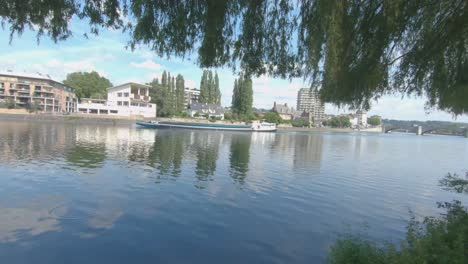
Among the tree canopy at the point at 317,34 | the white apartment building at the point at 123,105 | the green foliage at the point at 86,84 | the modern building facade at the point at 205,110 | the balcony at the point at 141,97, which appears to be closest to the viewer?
the tree canopy at the point at 317,34

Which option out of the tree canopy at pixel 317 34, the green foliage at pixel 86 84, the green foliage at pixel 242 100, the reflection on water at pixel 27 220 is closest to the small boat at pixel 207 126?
the green foliage at pixel 242 100

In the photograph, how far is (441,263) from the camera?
475 centimetres

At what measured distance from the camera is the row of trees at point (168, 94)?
105m

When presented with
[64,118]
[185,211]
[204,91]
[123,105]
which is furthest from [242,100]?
[185,211]

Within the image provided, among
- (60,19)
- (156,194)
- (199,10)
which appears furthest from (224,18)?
(156,194)

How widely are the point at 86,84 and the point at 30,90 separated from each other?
2605 centimetres

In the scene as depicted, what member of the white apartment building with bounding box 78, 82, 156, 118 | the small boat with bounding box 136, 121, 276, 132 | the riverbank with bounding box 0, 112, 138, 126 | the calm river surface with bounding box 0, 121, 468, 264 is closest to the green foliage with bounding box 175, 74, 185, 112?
the white apartment building with bounding box 78, 82, 156, 118

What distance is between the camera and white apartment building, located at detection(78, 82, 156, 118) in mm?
100250

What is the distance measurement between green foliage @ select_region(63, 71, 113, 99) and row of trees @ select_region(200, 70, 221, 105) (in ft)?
126

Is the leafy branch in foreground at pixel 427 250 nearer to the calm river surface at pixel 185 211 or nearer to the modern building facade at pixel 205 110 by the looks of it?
the calm river surface at pixel 185 211

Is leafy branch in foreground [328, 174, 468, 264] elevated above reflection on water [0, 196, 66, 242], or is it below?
above

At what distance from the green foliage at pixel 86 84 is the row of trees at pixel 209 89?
3850 cm

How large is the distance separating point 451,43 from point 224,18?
5.00 metres

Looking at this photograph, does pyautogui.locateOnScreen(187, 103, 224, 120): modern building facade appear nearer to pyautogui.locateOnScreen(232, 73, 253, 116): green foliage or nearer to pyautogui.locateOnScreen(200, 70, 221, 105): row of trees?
pyautogui.locateOnScreen(200, 70, 221, 105): row of trees
